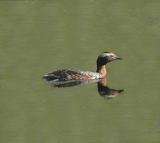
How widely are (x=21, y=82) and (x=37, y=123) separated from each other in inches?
197

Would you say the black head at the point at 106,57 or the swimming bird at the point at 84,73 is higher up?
the black head at the point at 106,57

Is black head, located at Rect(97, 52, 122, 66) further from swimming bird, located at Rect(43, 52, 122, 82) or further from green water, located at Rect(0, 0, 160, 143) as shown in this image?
green water, located at Rect(0, 0, 160, 143)

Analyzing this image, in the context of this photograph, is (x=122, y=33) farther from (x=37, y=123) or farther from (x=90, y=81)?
(x=37, y=123)

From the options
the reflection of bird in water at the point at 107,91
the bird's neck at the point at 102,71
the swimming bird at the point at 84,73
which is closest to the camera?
the reflection of bird in water at the point at 107,91

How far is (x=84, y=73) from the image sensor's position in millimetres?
38375

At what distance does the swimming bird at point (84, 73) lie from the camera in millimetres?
37500

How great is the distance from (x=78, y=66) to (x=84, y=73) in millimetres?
995

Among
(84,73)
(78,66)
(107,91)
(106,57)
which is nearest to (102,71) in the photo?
(106,57)

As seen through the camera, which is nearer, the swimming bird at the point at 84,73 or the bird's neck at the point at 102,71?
the swimming bird at the point at 84,73

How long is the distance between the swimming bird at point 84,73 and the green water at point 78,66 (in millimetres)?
487

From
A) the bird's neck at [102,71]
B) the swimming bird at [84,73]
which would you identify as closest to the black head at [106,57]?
the swimming bird at [84,73]

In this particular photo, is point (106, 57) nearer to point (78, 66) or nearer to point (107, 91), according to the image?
point (78, 66)

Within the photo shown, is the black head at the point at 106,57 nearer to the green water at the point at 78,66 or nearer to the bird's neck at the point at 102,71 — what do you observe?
the bird's neck at the point at 102,71

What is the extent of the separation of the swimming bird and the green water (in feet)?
1.60
